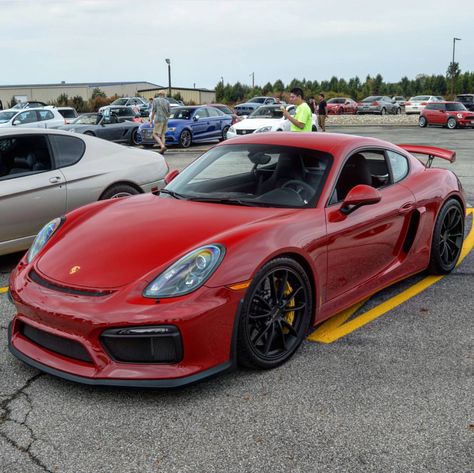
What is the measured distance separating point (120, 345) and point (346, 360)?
1427 millimetres

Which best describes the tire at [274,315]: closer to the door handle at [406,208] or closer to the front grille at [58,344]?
the front grille at [58,344]

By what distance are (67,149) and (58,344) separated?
3341 mm

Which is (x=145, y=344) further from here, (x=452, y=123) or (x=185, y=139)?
(x=452, y=123)

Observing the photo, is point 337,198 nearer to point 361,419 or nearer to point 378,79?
point 361,419

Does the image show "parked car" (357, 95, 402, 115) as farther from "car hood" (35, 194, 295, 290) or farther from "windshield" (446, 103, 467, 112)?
"car hood" (35, 194, 295, 290)

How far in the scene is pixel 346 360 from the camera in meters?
3.82

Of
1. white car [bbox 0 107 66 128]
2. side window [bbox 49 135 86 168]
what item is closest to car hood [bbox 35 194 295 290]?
side window [bbox 49 135 86 168]

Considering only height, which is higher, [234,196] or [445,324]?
[234,196]

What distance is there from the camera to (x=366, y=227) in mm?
4312

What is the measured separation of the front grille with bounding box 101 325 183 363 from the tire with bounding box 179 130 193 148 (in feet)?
56.8

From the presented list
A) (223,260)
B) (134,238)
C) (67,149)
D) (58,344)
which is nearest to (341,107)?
(67,149)

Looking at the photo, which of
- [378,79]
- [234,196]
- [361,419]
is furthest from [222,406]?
[378,79]

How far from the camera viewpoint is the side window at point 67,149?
6.18 m

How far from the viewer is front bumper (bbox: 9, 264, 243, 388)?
317 cm
